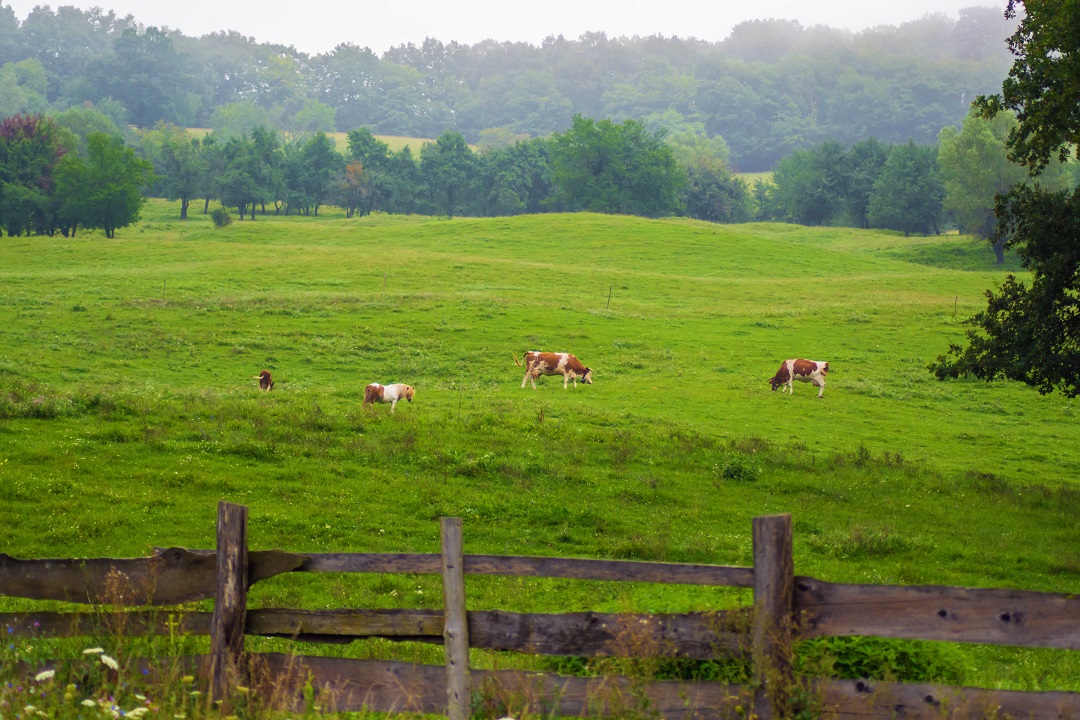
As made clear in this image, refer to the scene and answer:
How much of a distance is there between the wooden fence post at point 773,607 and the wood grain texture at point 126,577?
371 cm

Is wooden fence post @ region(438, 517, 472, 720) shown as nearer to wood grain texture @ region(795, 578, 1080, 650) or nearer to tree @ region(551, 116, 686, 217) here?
wood grain texture @ region(795, 578, 1080, 650)

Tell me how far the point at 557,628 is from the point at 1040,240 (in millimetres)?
18189

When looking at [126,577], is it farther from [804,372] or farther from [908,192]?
[908,192]

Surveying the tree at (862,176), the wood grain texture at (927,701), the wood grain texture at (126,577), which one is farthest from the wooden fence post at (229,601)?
the tree at (862,176)

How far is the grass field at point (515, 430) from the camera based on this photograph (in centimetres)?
1678

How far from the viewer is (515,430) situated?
2523cm

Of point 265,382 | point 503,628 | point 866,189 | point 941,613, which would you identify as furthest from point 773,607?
point 866,189

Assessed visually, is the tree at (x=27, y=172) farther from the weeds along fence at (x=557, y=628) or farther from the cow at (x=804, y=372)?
the weeds along fence at (x=557, y=628)

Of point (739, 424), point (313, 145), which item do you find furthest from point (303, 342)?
point (313, 145)

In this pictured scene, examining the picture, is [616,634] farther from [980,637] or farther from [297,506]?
[297,506]

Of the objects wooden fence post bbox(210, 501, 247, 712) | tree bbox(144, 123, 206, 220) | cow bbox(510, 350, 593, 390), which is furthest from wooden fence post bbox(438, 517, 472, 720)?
tree bbox(144, 123, 206, 220)

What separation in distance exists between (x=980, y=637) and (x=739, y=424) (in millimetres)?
25008

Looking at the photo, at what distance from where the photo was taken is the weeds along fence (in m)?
6.94

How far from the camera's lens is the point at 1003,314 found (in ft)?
74.7
